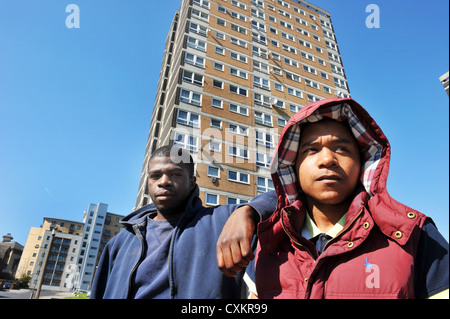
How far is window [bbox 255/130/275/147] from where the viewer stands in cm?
2443

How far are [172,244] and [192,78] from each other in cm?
2431

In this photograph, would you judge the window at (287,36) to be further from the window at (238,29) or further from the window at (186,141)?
the window at (186,141)

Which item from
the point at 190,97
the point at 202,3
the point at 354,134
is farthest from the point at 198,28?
the point at 354,134

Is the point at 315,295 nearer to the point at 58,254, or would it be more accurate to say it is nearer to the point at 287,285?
the point at 287,285

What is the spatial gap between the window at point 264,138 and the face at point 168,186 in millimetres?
22103

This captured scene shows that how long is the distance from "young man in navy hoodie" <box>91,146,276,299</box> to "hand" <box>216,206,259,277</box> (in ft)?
0.23

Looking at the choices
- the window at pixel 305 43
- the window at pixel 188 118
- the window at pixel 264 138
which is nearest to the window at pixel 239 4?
the window at pixel 305 43

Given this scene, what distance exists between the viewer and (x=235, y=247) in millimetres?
1216

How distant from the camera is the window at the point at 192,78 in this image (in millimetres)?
24556

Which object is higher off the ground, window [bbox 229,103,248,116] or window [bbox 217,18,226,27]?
window [bbox 217,18,226,27]

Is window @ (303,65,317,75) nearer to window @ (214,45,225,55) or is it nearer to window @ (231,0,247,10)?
window @ (231,0,247,10)

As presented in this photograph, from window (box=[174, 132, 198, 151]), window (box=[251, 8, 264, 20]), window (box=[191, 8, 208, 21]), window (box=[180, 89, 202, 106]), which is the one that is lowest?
window (box=[174, 132, 198, 151])

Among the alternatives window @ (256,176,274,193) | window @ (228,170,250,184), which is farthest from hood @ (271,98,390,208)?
window @ (256,176,274,193)
